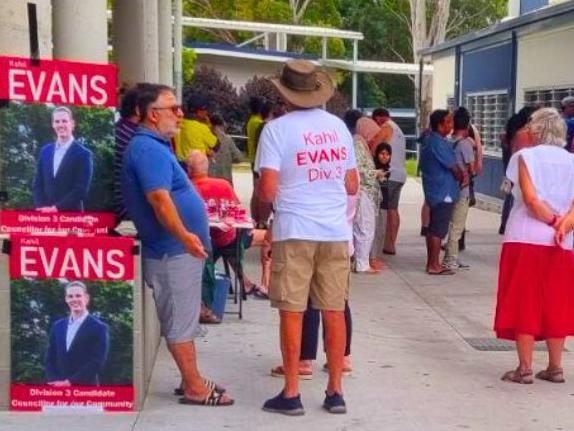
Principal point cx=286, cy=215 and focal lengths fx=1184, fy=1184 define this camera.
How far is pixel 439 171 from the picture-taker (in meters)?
11.7

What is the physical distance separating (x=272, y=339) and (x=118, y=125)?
2.24 metres

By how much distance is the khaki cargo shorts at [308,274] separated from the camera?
20.6ft

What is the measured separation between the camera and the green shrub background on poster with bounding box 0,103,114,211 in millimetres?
6199

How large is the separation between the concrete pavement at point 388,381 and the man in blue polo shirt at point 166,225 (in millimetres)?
512

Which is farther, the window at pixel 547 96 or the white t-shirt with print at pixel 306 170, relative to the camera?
the window at pixel 547 96

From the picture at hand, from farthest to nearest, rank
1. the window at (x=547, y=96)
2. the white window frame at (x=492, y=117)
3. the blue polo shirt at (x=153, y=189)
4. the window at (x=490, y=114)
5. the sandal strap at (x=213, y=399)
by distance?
the window at (x=490, y=114)
the white window frame at (x=492, y=117)
the window at (x=547, y=96)
the sandal strap at (x=213, y=399)
the blue polo shirt at (x=153, y=189)

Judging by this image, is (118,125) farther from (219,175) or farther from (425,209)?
(425,209)

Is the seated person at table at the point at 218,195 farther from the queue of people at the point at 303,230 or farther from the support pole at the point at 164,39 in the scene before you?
the support pole at the point at 164,39

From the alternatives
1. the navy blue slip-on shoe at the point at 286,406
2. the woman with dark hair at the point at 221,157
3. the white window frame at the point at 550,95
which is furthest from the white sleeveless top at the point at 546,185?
the white window frame at the point at 550,95

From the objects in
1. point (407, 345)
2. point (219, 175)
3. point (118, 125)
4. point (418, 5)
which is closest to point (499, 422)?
point (407, 345)

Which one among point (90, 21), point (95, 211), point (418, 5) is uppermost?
point (418, 5)

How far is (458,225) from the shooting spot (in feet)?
39.8

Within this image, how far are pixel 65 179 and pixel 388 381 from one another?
2380mm

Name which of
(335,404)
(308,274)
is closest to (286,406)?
(335,404)
